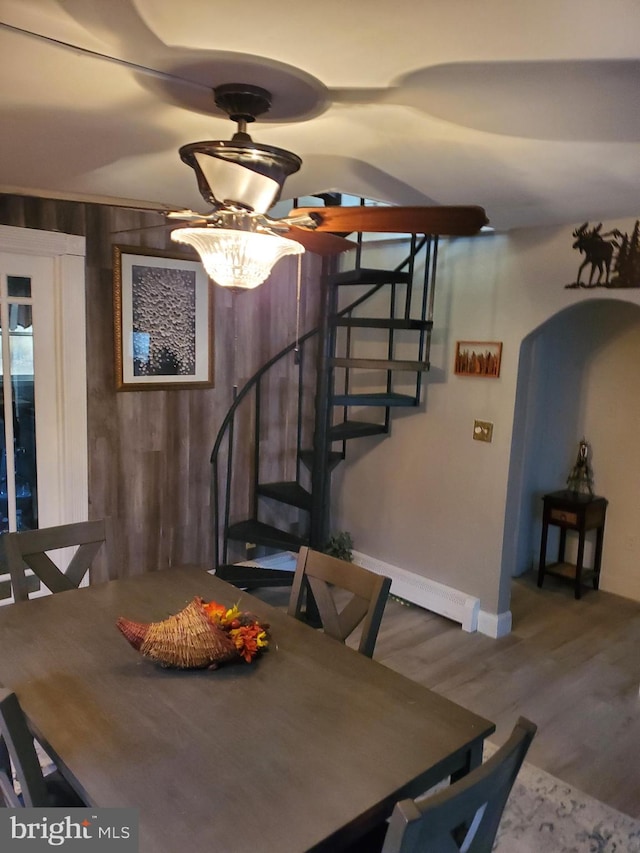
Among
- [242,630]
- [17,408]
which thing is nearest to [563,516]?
[242,630]

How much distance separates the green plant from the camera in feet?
14.5

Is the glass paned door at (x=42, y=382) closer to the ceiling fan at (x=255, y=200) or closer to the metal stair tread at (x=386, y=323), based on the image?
the metal stair tread at (x=386, y=323)

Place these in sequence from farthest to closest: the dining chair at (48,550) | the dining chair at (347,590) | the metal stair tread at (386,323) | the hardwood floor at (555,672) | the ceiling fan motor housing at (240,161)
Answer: the metal stair tread at (386,323) < the hardwood floor at (555,672) < the dining chair at (48,550) < the dining chair at (347,590) < the ceiling fan motor housing at (240,161)

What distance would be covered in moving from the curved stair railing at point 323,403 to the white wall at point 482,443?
0.61ft

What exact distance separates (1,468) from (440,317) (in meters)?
2.70

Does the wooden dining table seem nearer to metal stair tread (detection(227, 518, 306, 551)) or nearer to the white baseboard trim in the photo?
metal stair tread (detection(227, 518, 306, 551))

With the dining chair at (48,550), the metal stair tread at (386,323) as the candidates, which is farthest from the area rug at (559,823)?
the metal stair tread at (386,323)

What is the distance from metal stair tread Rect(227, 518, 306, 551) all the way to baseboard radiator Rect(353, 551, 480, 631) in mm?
691

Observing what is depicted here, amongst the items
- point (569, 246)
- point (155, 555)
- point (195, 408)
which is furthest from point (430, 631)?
point (569, 246)

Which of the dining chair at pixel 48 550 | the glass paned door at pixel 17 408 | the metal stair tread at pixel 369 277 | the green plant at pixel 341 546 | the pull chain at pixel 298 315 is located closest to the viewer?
the dining chair at pixel 48 550

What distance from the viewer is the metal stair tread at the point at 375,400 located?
Result: 147 inches

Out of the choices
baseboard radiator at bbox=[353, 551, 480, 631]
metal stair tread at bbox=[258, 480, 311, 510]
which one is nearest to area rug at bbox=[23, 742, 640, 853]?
baseboard radiator at bbox=[353, 551, 480, 631]

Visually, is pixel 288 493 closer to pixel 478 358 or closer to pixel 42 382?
pixel 478 358

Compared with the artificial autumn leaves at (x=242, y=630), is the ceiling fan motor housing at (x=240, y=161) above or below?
above
